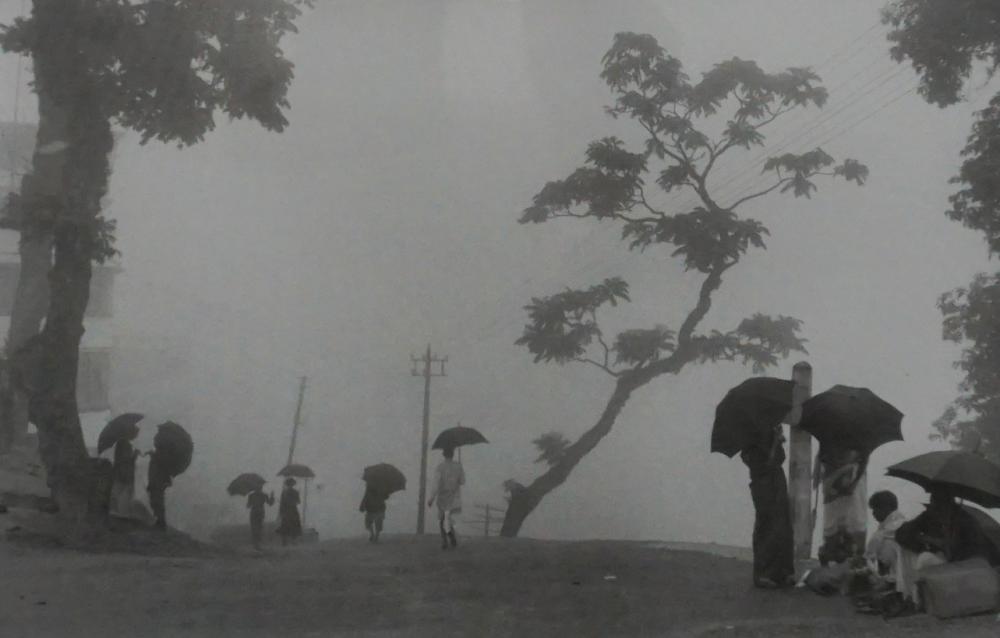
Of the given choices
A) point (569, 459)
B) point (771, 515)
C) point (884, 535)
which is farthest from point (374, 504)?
point (884, 535)

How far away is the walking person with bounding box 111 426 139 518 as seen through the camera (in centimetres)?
1656

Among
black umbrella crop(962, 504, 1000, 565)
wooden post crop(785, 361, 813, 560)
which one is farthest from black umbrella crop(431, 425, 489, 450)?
black umbrella crop(962, 504, 1000, 565)

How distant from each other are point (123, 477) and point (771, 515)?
10.7 meters

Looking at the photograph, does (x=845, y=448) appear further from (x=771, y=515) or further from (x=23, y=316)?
(x=23, y=316)

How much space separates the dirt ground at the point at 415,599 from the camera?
338 inches

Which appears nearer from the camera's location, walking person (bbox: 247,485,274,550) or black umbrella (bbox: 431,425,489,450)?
black umbrella (bbox: 431,425,489,450)

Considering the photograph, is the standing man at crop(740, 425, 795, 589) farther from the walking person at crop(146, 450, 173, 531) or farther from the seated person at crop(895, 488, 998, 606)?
the walking person at crop(146, 450, 173, 531)

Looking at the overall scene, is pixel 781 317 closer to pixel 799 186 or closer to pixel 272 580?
pixel 799 186

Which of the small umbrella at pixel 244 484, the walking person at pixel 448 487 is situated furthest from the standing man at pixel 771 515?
the small umbrella at pixel 244 484

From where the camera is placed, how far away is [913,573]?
28.6 ft

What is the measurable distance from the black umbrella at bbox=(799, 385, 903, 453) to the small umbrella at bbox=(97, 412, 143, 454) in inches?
404

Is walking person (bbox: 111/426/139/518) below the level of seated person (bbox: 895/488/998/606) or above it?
above

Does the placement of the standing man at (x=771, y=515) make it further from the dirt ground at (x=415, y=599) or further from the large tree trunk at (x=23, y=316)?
the large tree trunk at (x=23, y=316)

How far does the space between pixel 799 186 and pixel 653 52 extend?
436 cm
